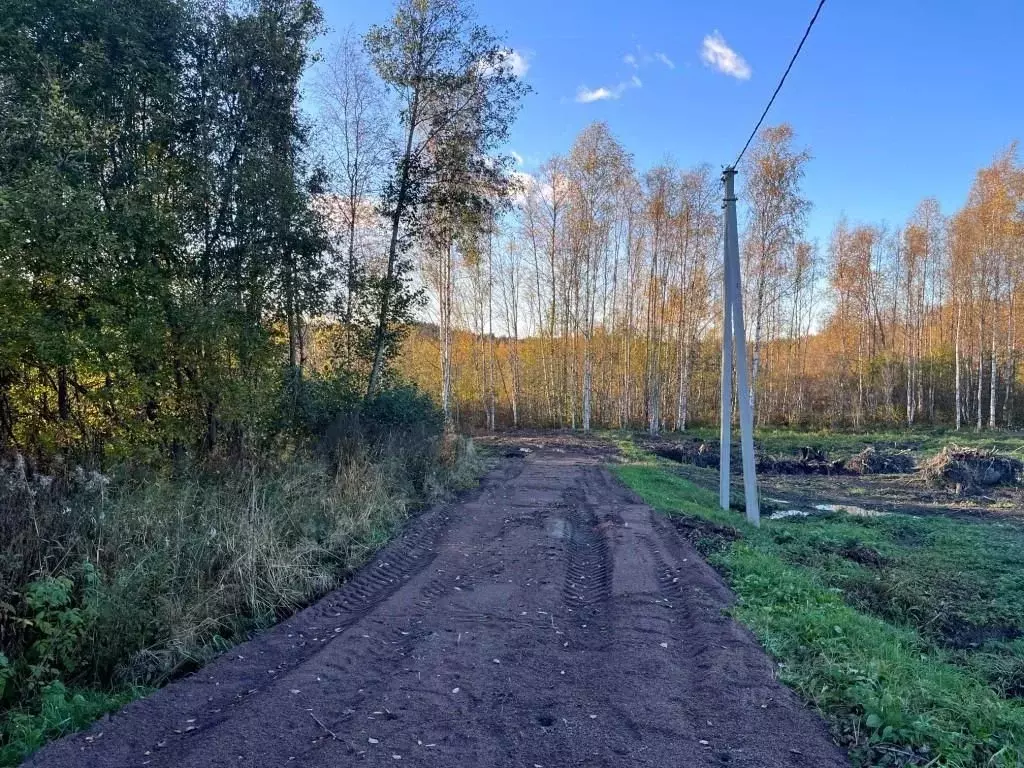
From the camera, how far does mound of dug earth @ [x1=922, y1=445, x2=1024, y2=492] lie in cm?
1387

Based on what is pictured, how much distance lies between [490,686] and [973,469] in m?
15.7

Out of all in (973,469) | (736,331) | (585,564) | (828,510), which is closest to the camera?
(585,564)

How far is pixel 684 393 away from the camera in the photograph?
25844 millimetres

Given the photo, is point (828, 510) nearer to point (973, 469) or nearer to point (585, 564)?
point (973, 469)

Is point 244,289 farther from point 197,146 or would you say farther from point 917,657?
point 917,657

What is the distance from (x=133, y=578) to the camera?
4223mm

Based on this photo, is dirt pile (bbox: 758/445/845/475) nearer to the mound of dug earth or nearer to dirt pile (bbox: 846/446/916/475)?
dirt pile (bbox: 846/446/916/475)

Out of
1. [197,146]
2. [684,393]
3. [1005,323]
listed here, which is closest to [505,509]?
[197,146]

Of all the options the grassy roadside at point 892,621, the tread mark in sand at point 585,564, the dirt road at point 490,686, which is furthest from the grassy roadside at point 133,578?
the grassy roadside at point 892,621

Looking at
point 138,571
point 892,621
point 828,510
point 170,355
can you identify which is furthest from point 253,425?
point 828,510

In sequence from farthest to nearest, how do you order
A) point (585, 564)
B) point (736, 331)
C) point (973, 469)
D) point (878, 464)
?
1. point (878, 464)
2. point (973, 469)
3. point (736, 331)
4. point (585, 564)

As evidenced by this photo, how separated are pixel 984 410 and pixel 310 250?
33.4 metres

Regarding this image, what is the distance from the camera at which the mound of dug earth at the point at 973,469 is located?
45.5ft

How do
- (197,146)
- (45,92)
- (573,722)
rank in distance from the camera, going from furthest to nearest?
(197,146) → (45,92) → (573,722)
